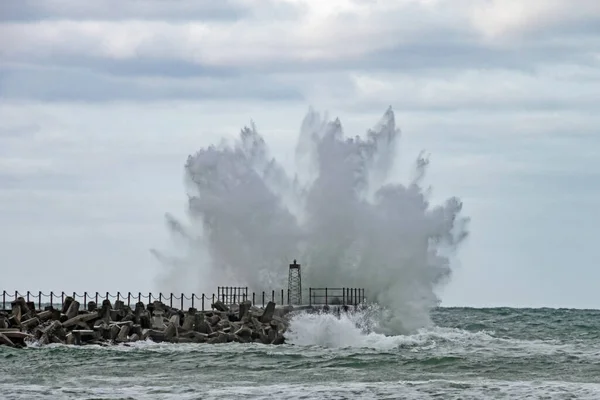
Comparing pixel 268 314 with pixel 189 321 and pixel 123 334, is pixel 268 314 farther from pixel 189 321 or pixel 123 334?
pixel 123 334

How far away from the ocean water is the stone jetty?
895 mm

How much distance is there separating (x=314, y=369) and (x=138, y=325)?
10.3 metres

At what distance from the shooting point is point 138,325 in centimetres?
3984

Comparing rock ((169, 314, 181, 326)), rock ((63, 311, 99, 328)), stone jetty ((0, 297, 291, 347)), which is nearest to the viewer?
stone jetty ((0, 297, 291, 347))

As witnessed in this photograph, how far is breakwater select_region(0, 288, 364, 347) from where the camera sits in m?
37.8

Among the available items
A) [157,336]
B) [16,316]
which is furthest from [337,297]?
[16,316]

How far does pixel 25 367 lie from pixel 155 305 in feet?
48.3

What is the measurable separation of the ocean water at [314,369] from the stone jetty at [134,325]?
895mm

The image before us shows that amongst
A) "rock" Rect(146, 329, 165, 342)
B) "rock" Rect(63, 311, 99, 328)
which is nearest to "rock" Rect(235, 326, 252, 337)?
"rock" Rect(146, 329, 165, 342)

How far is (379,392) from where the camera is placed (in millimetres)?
25906

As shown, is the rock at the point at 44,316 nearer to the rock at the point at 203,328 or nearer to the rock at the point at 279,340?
the rock at the point at 203,328

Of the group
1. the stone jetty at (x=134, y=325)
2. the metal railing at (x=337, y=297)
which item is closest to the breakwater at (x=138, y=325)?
the stone jetty at (x=134, y=325)

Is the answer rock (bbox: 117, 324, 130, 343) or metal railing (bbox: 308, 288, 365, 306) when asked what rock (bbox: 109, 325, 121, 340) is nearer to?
rock (bbox: 117, 324, 130, 343)

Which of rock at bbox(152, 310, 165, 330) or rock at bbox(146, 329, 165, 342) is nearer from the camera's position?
rock at bbox(146, 329, 165, 342)
